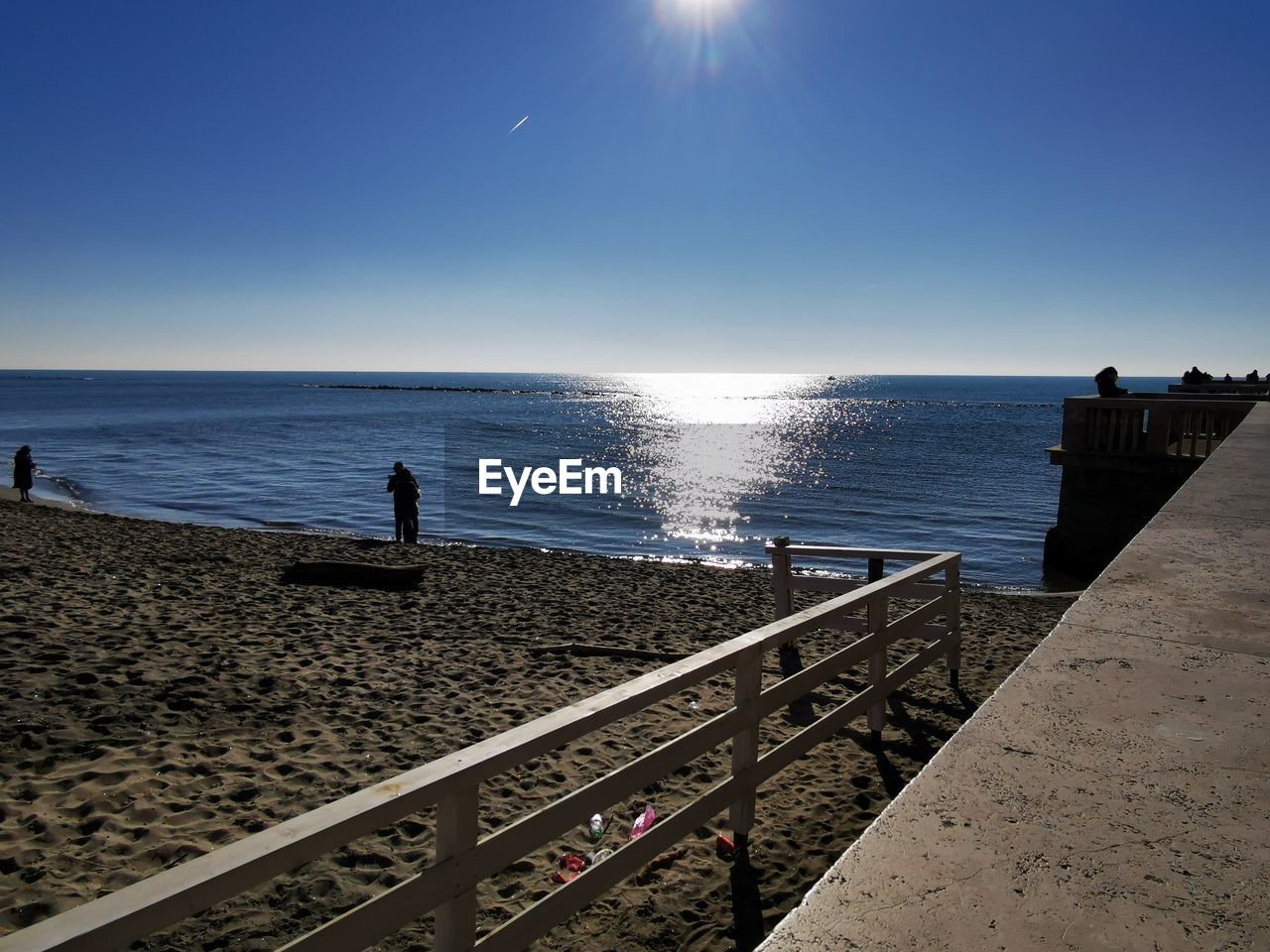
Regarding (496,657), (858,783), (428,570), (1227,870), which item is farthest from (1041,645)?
(428,570)

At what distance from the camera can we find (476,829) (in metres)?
2.16

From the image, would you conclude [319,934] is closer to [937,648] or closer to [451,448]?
[937,648]

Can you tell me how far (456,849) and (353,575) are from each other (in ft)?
35.4

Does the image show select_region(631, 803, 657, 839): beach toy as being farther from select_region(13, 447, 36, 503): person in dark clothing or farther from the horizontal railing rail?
select_region(13, 447, 36, 503): person in dark clothing

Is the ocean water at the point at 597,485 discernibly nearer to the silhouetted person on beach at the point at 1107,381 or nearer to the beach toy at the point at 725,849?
the silhouetted person on beach at the point at 1107,381

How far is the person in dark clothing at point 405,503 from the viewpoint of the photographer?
18906 millimetres

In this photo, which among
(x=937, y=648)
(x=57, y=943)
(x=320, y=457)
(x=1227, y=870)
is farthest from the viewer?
(x=320, y=457)

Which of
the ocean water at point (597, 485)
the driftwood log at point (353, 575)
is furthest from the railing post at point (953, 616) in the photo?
the ocean water at point (597, 485)

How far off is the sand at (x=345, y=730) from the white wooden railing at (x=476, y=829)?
842mm

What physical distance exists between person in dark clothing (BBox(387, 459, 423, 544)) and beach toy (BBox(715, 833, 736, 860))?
594 inches

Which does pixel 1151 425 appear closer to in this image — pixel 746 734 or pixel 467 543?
pixel 746 734

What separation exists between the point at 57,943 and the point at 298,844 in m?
0.44

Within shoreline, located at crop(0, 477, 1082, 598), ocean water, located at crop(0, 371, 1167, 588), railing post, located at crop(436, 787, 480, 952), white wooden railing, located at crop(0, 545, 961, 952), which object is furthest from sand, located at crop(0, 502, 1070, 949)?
ocean water, located at crop(0, 371, 1167, 588)

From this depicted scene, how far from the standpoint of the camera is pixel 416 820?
4953 millimetres
